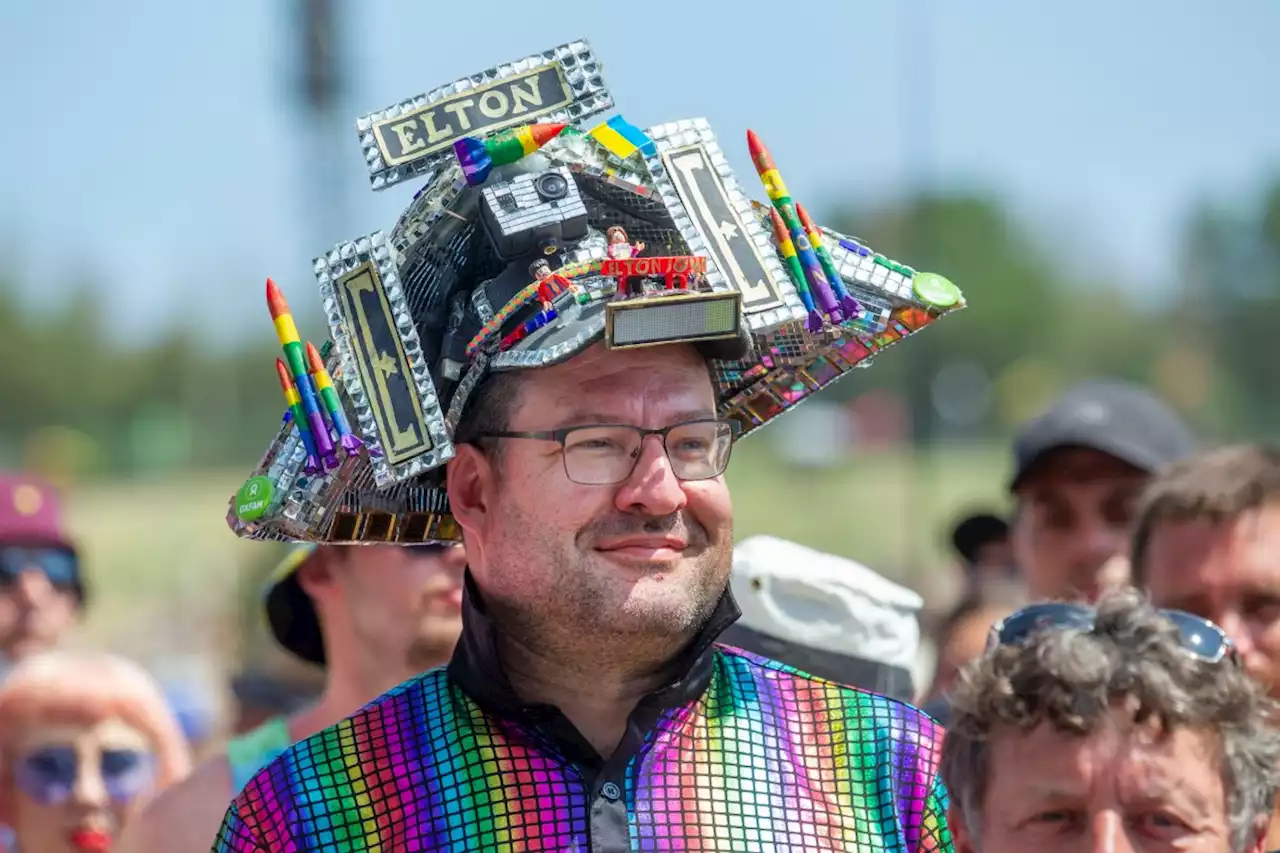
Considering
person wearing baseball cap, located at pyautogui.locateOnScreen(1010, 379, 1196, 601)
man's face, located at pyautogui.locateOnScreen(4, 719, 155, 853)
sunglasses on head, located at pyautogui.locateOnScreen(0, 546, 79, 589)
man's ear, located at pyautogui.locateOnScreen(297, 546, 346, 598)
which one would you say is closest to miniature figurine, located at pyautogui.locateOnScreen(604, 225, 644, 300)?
man's ear, located at pyautogui.locateOnScreen(297, 546, 346, 598)

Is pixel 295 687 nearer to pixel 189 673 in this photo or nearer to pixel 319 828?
pixel 319 828

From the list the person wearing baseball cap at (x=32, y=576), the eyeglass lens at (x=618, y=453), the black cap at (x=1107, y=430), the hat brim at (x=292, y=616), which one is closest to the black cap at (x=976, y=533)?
the black cap at (x=1107, y=430)

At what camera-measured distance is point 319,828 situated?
2.40 meters

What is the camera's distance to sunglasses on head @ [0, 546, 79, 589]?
5.12 m

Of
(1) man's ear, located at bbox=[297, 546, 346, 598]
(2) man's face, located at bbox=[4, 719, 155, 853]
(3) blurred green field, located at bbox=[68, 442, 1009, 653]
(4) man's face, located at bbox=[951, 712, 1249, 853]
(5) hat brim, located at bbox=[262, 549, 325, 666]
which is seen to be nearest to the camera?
(4) man's face, located at bbox=[951, 712, 1249, 853]

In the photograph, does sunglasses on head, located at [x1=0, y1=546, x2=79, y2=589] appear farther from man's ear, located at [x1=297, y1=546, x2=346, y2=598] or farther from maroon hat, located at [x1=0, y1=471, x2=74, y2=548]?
man's ear, located at [x1=297, y1=546, x2=346, y2=598]

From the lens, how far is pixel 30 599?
16.8 ft

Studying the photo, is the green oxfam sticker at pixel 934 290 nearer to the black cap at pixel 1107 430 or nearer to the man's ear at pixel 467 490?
the man's ear at pixel 467 490

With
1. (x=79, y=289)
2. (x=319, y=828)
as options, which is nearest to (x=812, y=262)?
(x=319, y=828)

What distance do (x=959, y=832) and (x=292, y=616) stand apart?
1.98 metres

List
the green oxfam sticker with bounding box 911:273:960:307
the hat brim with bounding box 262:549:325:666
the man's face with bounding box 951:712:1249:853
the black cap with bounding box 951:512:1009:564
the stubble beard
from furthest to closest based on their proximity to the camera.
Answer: the black cap with bounding box 951:512:1009:564, the hat brim with bounding box 262:549:325:666, the green oxfam sticker with bounding box 911:273:960:307, the man's face with bounding box 951:712:1249:853, the stubble beard

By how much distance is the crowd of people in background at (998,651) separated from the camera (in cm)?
252

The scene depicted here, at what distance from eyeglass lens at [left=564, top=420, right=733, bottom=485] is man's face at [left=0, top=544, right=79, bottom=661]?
10.4 feet

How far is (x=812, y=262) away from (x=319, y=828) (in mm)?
998
